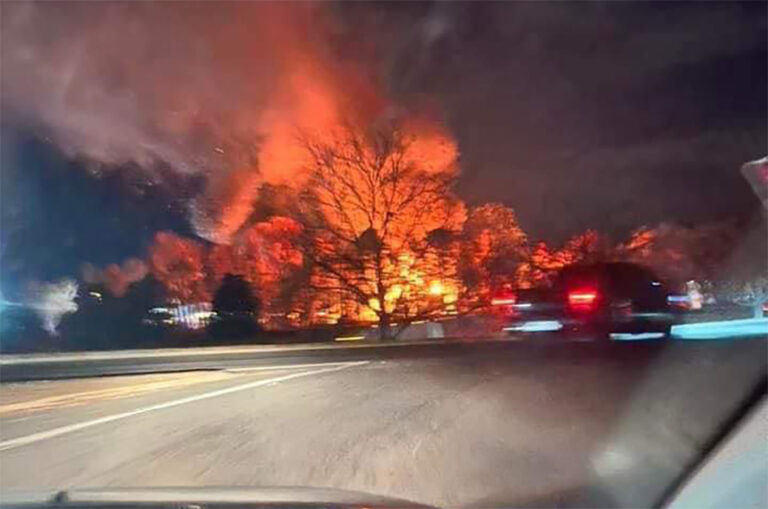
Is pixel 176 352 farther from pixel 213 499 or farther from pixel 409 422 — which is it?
pixel 213 499

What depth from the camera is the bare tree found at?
5.14 meters

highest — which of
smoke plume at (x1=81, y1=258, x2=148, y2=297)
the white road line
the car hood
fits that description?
smoke plume at (x1=81, y1=258, x2=148, y2=297)

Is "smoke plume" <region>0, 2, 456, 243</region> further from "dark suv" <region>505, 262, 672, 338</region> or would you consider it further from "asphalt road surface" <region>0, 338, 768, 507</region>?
"dark suv" <region>505, 262, 672, 338</region>

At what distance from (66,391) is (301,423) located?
1125 mm

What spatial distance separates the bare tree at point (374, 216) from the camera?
16.9ft

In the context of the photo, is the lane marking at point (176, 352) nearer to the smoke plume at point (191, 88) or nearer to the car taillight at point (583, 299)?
the smoke plume at point (191, 88)

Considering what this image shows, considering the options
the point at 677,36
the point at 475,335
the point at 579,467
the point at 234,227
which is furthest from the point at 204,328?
the point at 677,36

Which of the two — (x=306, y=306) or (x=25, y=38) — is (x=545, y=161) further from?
(x=25, y=38)

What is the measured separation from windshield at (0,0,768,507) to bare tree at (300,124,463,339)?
2 centimetres

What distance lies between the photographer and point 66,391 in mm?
4535

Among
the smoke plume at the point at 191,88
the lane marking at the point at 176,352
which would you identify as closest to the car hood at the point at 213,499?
the lane marking at the point at 176,352

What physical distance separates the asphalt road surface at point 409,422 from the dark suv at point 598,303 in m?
0.19

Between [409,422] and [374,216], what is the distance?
3.96ft

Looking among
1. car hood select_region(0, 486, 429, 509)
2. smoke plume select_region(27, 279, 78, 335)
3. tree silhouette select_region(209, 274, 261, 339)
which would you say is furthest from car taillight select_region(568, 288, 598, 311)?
car hood select_region(0, 486, 429, 509)
